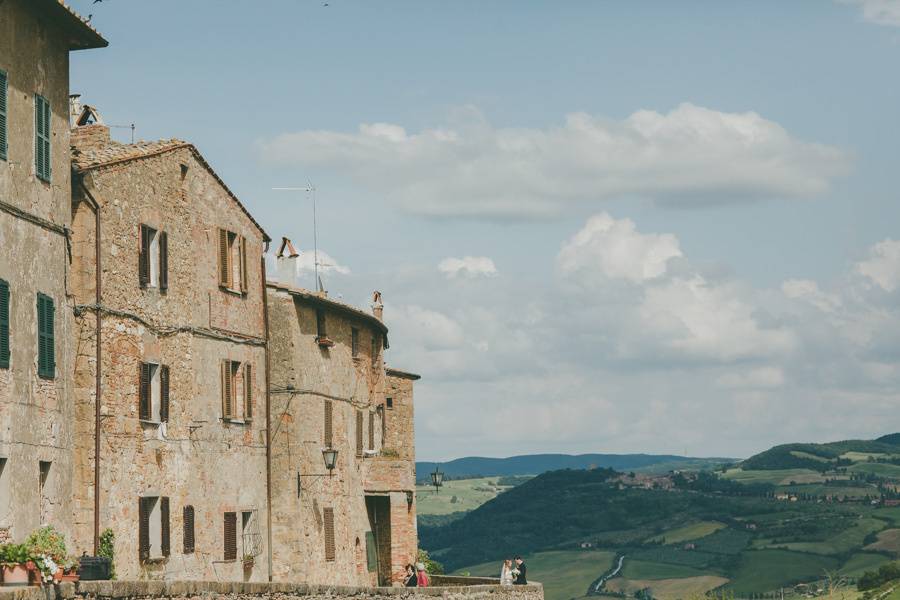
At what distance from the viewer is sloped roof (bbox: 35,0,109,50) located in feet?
81.5

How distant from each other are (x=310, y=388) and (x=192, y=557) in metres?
8.54

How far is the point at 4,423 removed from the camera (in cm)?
2269

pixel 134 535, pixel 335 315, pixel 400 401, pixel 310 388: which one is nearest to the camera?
pixel 134 535

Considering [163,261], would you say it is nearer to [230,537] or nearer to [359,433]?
[230,537]

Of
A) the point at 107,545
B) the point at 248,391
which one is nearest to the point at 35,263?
the point at 107,545

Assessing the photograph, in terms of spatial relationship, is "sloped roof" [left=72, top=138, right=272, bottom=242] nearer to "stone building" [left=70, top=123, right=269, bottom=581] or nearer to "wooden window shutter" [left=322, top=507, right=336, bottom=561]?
"stone building" [left=70, top=123, right=269, bottom=581]

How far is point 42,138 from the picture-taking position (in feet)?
81.6

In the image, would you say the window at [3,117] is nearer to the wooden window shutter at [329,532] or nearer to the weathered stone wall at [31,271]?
the weathered stone wall at [31,271]

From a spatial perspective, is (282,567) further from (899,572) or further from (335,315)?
(899,572)

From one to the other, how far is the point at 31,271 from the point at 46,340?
135cm

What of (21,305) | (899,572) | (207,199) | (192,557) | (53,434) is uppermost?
(207,199)

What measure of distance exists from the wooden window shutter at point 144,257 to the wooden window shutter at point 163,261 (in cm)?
42

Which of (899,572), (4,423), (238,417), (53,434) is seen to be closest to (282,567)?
(238,417)

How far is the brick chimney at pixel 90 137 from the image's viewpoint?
103 feet
